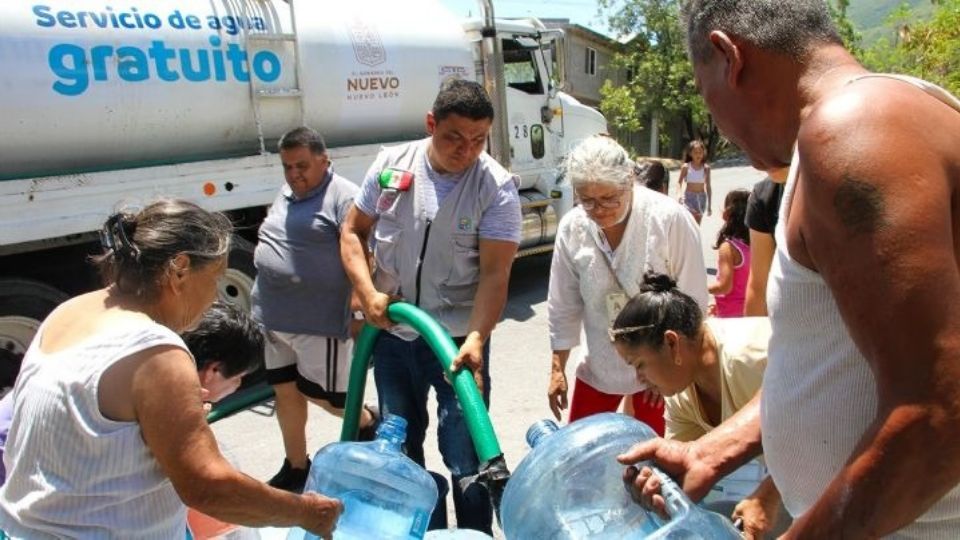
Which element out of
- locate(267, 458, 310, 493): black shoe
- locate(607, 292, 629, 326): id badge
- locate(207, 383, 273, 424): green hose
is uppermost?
locate(607, 292, 629, 326): id badge

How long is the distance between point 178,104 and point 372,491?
139 inches

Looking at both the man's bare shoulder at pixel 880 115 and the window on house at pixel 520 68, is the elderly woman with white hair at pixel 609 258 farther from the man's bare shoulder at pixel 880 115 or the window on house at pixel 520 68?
the window on house at pixel 520 68

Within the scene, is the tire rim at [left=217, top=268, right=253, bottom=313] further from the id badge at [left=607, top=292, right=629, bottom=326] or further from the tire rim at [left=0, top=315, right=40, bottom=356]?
the id badge at [left=607, top=292, right=629, bottom=326]

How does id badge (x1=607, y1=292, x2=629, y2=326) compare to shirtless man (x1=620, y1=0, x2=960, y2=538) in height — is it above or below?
below

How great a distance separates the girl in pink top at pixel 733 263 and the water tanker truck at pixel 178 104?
2.98 meters

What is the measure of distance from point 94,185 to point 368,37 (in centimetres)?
241

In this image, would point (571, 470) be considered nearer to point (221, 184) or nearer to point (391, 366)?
point (391, 366)

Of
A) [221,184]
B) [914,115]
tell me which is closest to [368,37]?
[221,184]

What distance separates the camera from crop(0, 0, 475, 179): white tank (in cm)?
436

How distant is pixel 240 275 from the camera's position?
17.9ft

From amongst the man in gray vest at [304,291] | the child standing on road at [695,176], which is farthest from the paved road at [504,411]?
the child standing on road at [695,176]

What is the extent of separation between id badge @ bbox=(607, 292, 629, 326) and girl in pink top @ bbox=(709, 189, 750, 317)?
160cm

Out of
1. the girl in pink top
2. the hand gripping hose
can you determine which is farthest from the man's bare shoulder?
the girl in pink top

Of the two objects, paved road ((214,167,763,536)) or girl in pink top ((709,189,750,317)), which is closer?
paved road ((214,167,763,536))
